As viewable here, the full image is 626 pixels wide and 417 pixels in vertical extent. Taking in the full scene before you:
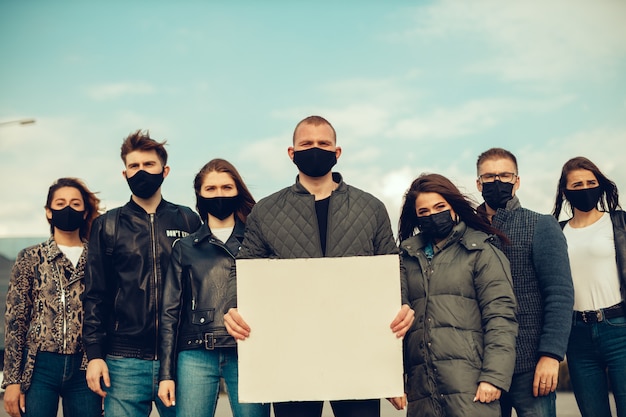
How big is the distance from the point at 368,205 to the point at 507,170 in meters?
1.27

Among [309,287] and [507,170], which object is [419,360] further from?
[507,170]

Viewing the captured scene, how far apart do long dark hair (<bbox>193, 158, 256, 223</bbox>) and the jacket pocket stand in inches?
26.7

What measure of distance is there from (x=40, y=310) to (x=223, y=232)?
56.4 inches

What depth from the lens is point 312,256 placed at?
150 inches

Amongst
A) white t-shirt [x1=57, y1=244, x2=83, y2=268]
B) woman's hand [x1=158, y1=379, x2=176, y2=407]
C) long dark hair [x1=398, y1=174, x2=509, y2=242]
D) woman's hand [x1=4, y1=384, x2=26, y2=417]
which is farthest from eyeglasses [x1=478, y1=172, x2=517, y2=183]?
woman's hand [x1=4, y1=384, x2=26, y2=417]

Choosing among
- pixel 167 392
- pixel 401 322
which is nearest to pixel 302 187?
pixel 401 322

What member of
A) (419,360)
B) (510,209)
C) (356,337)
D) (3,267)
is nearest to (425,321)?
(419,360)

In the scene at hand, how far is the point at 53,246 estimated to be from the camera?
16.3 ft

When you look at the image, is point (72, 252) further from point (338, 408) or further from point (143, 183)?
point (338, 408)

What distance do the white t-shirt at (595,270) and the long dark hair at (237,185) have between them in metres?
2.17

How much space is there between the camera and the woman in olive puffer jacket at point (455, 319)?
12.5ft

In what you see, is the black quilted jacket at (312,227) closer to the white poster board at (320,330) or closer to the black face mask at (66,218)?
the white poster board at (320,330)

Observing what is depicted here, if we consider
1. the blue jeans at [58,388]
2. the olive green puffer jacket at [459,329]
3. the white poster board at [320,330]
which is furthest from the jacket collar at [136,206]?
the olive green puffer jacket at [459,329]

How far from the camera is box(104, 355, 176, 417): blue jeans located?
4258mm
